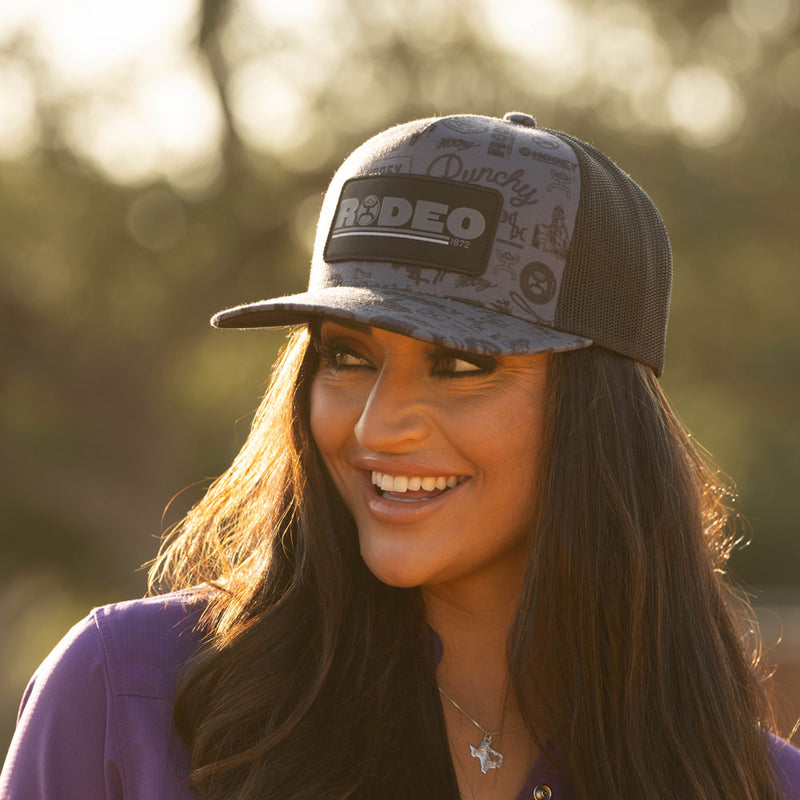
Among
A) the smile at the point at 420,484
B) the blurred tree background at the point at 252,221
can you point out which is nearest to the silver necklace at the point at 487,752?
the smile at the point at 420,484

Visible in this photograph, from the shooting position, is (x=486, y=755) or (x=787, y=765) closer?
(x=486, y=755)

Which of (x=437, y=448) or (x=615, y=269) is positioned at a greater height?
(x=615, y=269)

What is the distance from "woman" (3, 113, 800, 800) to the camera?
1.97 metres

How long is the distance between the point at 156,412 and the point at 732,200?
5731 mm

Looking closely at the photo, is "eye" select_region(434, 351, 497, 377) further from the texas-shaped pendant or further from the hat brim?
the texas-shaped pendant

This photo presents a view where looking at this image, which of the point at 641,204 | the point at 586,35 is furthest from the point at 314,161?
the point at 641,204

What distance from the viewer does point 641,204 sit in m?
2.19

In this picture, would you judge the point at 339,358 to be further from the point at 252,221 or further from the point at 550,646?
the point at 252,221

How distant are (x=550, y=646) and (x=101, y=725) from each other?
81cm

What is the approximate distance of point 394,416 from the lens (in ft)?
6.58

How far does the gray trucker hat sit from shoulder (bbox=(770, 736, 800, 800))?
0.88 metres

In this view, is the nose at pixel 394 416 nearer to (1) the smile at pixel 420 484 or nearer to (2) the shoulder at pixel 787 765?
(1) the smile at pixel 420 484

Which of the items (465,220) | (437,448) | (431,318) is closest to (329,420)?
(437,448)

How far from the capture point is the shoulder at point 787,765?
2.30 m
